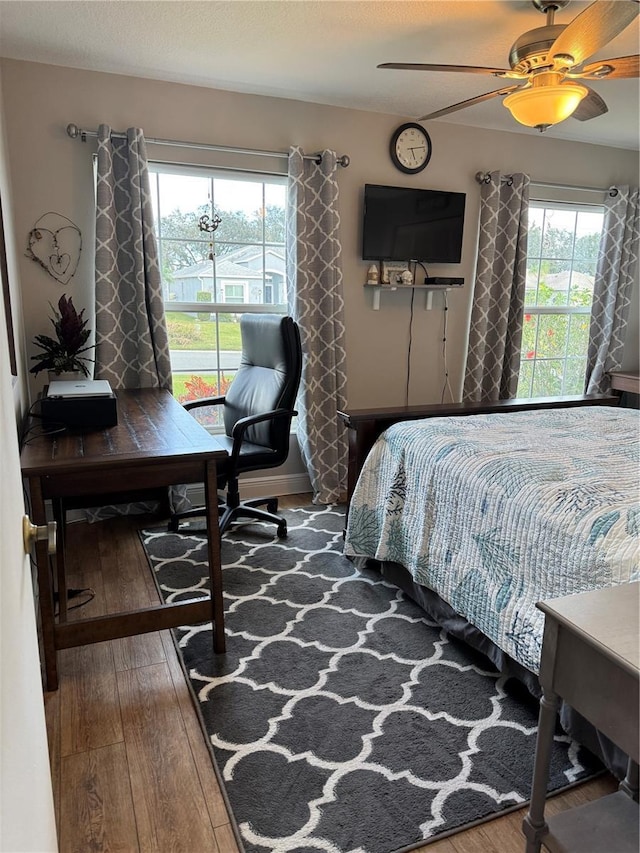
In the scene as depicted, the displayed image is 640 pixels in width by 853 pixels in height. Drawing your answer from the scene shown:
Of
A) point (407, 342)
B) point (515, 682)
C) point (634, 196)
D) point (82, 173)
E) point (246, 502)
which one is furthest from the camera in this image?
point (634, 196)

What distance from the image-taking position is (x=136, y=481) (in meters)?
1.85

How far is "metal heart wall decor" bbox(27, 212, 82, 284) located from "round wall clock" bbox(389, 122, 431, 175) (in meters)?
2.00

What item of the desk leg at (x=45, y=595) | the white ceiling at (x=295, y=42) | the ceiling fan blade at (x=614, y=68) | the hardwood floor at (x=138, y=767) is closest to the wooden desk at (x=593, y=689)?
the hardwood floor at (x=138, y=767)

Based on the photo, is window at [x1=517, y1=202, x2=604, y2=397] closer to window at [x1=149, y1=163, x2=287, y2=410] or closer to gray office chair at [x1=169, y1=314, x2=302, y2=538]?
window at [x1=149, y1=163, x2=287, y2=410]

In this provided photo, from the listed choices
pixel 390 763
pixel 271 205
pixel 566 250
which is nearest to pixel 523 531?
pixel 390 763

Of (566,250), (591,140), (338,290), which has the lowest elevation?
(338,290)

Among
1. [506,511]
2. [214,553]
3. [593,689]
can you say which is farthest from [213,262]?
[593,689]

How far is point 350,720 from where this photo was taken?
1.73m

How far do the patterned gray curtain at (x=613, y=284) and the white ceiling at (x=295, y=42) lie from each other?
3.39 ft

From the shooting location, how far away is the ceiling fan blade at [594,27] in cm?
156

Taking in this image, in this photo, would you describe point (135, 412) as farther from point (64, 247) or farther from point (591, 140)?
point (591, 140)

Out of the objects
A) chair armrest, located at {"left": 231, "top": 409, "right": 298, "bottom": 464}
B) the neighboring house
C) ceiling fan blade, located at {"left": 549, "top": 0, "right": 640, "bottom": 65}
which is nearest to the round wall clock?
the neighboring house

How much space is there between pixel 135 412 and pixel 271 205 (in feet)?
5.77

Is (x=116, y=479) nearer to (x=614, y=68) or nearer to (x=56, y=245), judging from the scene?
(x=56, y=245)
